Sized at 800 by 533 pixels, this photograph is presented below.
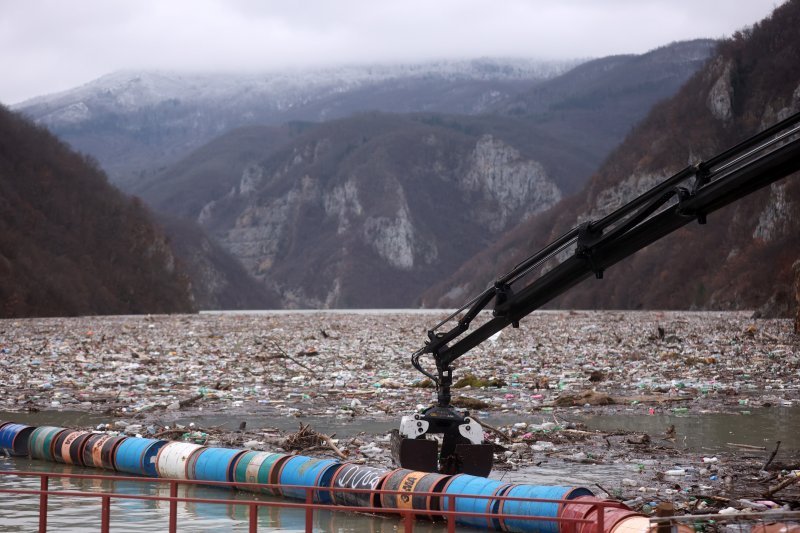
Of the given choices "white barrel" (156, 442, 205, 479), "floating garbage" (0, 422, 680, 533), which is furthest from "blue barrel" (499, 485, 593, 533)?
"white barrel" (156, 442, 205, 479)

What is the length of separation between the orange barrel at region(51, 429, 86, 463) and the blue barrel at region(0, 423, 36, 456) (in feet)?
1.63

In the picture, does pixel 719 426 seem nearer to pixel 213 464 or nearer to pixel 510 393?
pixel 510 393

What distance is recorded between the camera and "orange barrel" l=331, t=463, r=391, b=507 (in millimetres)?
8562

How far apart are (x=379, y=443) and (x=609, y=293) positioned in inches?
3358

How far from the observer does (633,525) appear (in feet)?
20.8

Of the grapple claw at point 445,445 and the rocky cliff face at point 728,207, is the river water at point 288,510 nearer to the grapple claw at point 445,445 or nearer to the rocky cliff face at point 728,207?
the grapple claw at point 445,445

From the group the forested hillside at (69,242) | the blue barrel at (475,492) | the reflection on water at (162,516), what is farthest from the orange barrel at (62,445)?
the forested hillside at (69,242)

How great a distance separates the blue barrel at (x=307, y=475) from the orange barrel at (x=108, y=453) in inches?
96.0

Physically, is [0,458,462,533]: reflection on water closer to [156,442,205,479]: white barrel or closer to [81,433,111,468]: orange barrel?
[156,442,205,479]: white barrel

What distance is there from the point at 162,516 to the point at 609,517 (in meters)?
4.08

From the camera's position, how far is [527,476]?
9891 millimetres

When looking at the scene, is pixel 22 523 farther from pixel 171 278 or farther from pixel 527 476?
pixel 171 278

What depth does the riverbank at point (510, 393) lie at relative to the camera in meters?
10.4

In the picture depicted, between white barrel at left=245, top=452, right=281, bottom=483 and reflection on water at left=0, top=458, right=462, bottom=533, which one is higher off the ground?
white barrel at left=245, top=452, right=281, bottom=483
